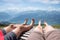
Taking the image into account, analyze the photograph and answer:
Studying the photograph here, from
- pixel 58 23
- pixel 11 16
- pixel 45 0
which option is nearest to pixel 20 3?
pixel 11 16

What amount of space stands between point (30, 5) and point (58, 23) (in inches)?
29.3

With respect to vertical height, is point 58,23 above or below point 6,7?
below

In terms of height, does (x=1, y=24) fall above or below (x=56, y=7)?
below

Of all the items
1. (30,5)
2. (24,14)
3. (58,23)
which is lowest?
(58,23)

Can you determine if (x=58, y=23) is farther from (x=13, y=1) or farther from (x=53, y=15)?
(x=13, y=1)

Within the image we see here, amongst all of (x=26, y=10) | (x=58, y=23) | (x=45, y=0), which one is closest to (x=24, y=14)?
(x=26, y=10)

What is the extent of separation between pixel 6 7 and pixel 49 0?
0.99 m

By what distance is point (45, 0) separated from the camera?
2.93 metres

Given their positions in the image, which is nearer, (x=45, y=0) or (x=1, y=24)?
(x=45, y=0)

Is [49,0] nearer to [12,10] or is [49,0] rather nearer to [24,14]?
[24,14]

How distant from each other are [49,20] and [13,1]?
0.93 meters

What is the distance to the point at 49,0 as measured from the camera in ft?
9.70

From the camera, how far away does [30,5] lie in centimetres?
301

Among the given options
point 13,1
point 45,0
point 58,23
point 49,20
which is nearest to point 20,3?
point 13,1
